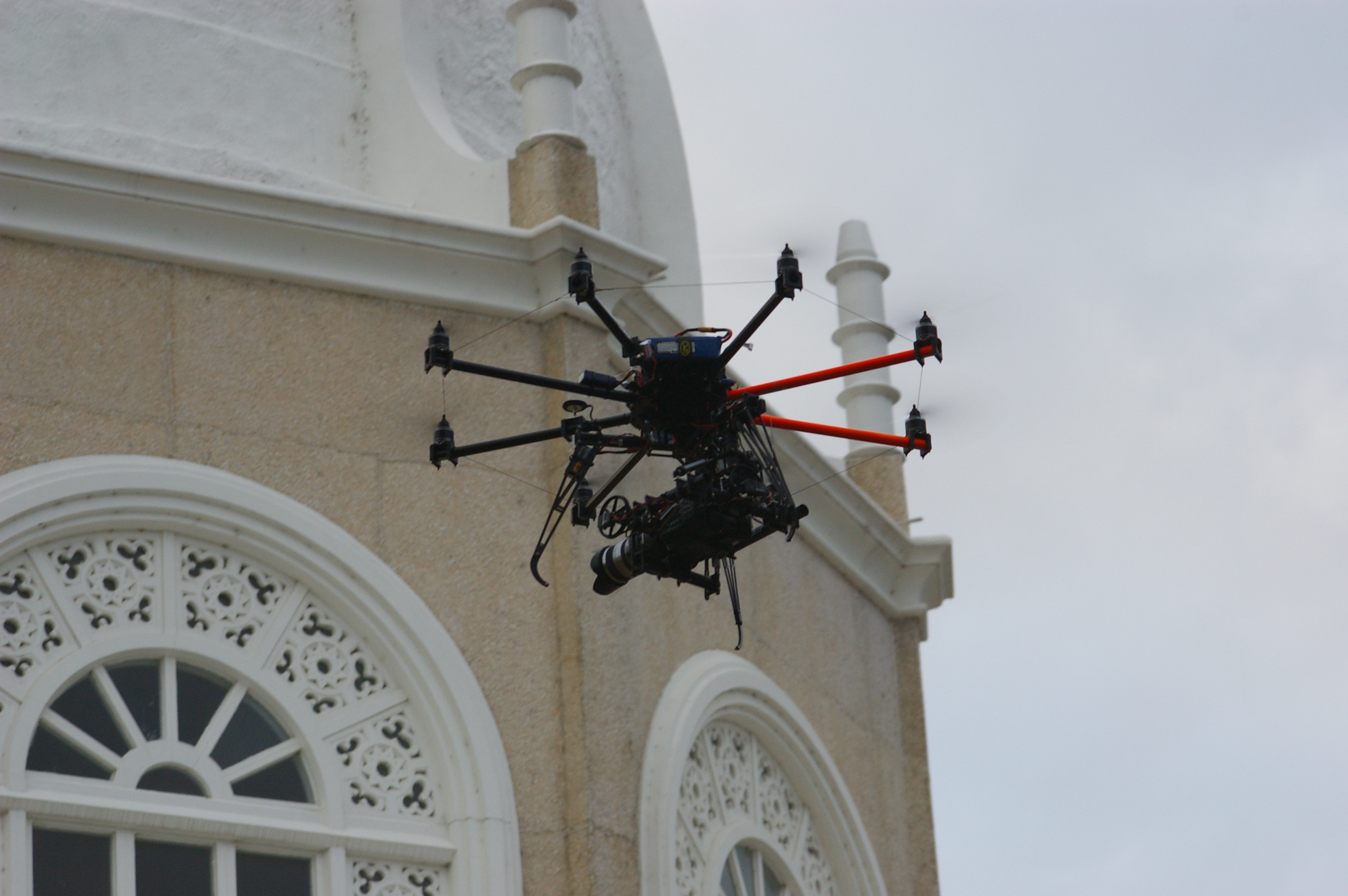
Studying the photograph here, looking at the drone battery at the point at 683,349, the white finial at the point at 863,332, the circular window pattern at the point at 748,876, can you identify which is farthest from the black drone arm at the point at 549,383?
the white finial at the point at 863,332

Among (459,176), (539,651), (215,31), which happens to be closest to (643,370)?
(539,651)

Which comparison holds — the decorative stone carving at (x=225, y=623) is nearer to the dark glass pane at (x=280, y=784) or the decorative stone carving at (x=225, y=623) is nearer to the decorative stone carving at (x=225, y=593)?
the decorative stone carving at (x=225, y=593)

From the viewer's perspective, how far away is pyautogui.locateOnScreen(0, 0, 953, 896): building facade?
1027cm

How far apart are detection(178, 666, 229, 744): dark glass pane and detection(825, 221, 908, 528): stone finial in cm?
562

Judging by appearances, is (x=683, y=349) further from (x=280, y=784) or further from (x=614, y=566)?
(x=280, y=784)

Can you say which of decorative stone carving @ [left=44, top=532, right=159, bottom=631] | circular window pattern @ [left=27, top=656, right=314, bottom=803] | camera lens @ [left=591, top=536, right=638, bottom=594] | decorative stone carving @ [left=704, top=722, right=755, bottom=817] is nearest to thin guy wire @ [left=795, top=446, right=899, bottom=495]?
decorative stone carving @ [left=704, top=722, right=755, bottom=817]

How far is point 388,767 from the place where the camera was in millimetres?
10812

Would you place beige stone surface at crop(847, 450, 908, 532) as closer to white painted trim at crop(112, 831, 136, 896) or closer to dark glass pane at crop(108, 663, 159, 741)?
dark glass pane at crop(108, 663, 159, 741)

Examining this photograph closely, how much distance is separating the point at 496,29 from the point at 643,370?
617cm

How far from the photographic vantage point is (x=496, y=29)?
14.1 meters

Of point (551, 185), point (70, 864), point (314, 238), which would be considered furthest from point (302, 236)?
point (70, 864)

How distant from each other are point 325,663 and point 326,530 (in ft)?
2.00

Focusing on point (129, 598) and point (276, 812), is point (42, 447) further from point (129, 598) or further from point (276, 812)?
point (276, 812)

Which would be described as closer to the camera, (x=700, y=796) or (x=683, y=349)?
(x=683, y=349)
